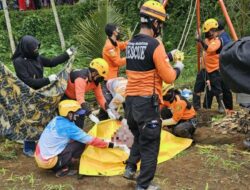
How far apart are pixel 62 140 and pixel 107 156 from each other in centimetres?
57

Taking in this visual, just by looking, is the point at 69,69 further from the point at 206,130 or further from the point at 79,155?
the point at 206,130

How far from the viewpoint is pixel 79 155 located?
5.48m

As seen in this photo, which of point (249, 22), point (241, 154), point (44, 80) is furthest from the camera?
point (249, 22)

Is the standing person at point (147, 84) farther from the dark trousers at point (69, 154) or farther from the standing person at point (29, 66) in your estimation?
the standing person at point (29, 66)

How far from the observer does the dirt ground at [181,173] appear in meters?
4.94

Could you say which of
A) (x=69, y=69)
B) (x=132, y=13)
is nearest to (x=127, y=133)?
(x=69, y=69)

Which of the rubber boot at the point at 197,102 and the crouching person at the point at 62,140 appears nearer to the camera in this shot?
the crouching person at the point at 62,140

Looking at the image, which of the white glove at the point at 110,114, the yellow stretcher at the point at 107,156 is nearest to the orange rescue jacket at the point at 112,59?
the white glove at the point at 110,114

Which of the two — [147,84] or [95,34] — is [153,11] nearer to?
[147,84]

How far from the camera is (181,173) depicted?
5.22m

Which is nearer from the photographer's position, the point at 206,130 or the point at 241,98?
the point at 241,98

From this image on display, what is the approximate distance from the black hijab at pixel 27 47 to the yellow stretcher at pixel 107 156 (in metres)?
1.25

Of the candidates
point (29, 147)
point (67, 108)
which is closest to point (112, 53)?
point (29, 147)

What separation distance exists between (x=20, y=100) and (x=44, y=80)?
416 millimetres
